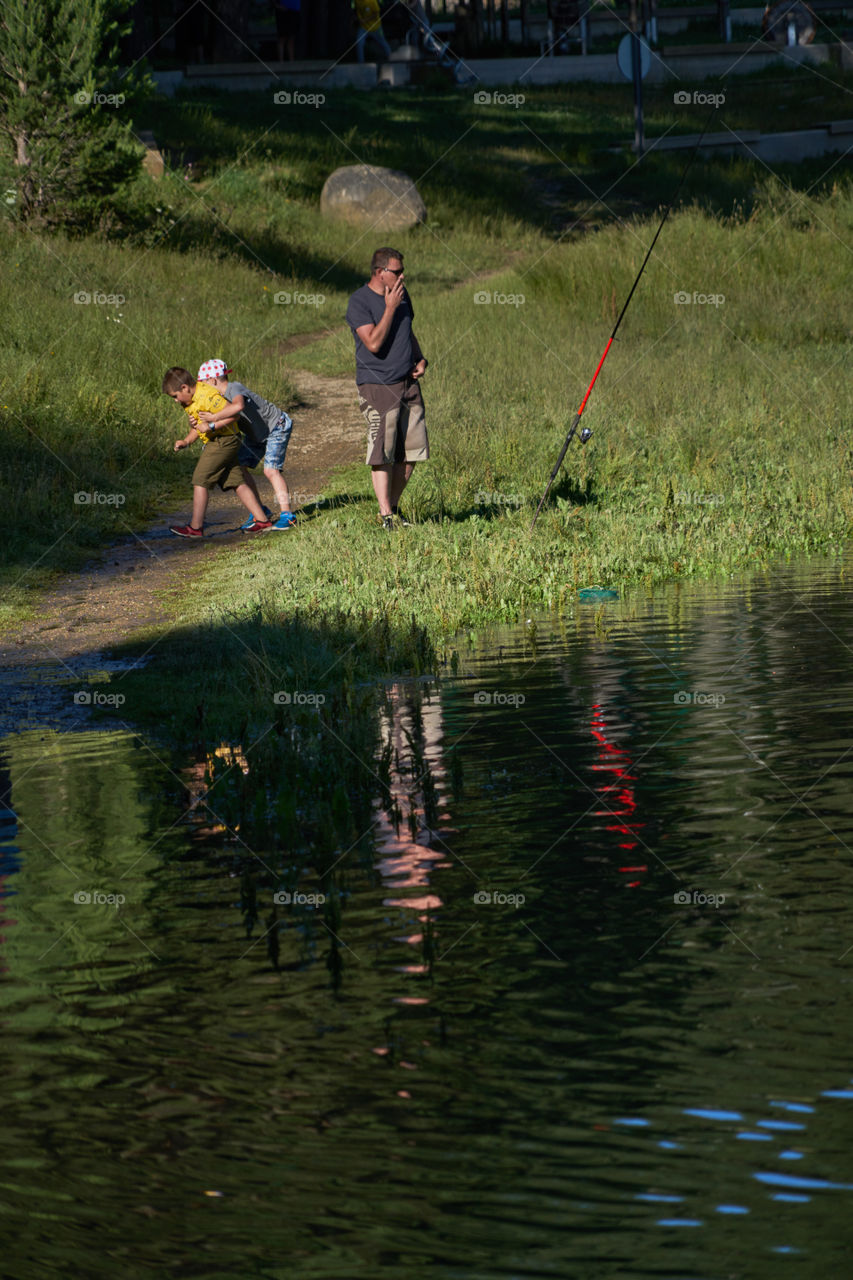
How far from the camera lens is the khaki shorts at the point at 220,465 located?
12.5 meters

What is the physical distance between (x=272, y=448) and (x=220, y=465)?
0.49 m

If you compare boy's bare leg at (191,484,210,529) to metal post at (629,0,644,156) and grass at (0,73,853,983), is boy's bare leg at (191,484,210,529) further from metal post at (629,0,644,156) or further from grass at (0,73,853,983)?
metal post at (629,0,644,156)

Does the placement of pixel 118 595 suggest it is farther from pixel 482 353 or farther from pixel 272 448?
pixel 482 353

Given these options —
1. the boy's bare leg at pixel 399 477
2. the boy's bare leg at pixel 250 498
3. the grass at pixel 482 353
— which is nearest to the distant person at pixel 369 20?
the grass at pixel 482 353

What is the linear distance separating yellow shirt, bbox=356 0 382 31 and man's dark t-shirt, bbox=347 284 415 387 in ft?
102

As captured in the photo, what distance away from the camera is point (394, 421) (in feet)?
38.4

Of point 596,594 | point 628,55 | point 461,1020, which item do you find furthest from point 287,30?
point 461,1020

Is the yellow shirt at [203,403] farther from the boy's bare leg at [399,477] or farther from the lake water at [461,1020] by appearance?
the lake water at [461,1020]

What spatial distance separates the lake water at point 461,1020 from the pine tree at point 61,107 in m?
16.3

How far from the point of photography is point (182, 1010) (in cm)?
461

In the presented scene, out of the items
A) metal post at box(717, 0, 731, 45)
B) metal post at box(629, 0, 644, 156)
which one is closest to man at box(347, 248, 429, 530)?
metal post at box(629, 0, 644, 156)

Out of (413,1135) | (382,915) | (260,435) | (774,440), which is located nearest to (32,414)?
(260,435)

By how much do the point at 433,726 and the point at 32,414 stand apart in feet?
26.9

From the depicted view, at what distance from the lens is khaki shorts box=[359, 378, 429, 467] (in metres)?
11.7
